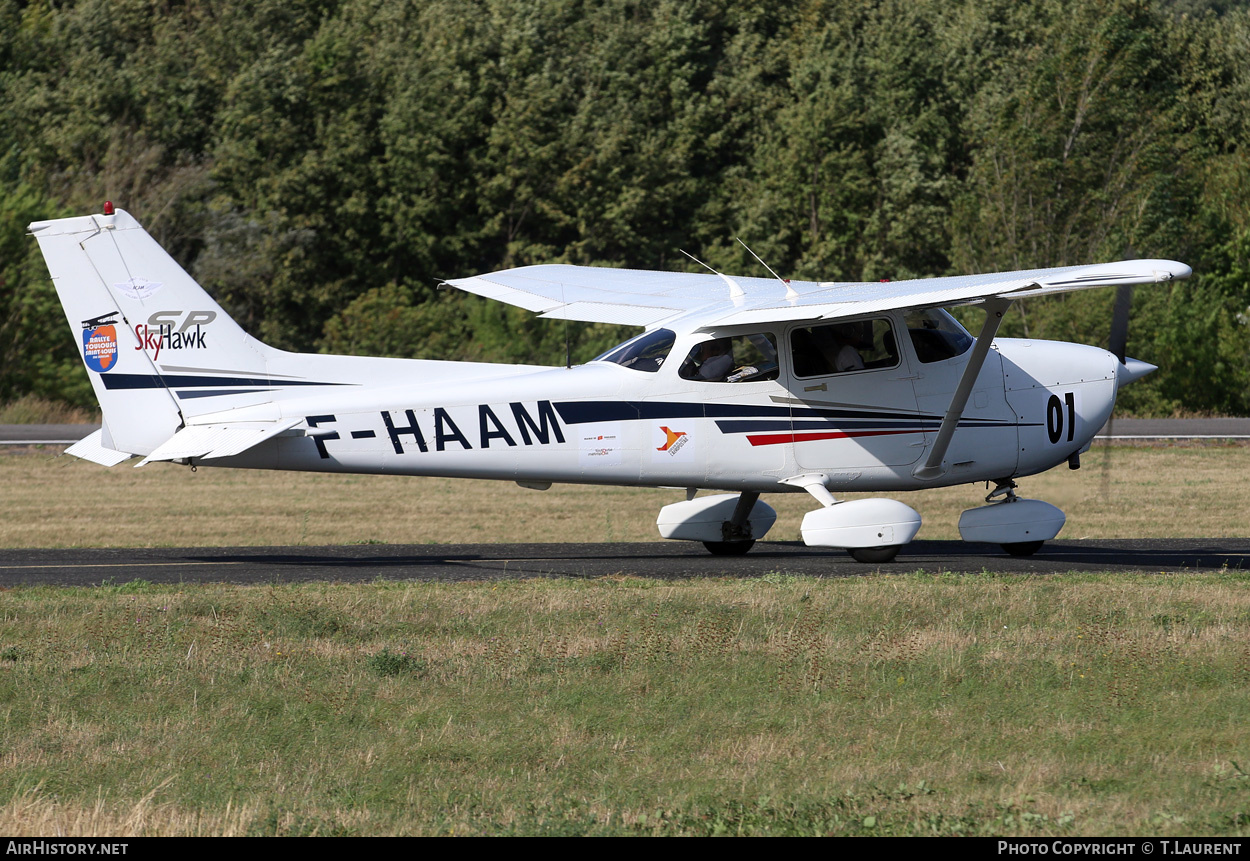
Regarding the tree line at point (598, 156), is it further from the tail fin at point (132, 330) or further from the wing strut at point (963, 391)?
the tail fin at point (132, 330)

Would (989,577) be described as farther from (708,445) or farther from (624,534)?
(624,534)

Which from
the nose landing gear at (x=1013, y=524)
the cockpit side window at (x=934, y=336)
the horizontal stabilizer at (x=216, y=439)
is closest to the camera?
the horizontal stabilizer at (x=216, y=439)

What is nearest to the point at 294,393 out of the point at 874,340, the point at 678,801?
the point at 874,340

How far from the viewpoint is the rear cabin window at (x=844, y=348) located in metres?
13.6

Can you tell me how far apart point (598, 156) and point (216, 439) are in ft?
124

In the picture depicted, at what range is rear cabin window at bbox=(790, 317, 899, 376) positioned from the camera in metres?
13.6

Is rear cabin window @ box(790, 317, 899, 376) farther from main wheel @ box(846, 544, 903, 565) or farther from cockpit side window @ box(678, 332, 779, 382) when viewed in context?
main wheel @ box(846, 544, 903, 565)

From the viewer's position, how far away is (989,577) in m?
12.2

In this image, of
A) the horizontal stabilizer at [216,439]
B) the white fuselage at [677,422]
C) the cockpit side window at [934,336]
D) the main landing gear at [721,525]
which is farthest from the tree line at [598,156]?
the horizontal stabilizer at [216,439]

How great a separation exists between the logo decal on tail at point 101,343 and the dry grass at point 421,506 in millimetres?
4407

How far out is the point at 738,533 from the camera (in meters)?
14.9

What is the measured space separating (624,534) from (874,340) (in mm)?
5408

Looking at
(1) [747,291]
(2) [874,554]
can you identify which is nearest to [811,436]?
(2) [874,554]
